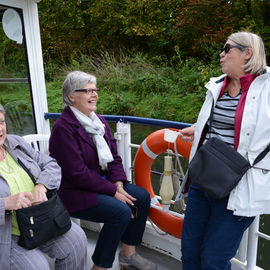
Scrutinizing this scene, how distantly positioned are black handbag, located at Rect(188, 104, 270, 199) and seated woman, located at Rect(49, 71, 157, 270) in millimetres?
532

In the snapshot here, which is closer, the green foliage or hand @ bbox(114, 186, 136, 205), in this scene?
hand @ bbox(114, 186, 136, 205)

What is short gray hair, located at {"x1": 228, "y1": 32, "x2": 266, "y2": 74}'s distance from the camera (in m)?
1.28

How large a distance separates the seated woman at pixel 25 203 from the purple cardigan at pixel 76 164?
11cm

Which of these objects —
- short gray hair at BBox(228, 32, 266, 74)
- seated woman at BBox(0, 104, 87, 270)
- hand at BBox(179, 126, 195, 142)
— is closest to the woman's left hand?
seated woman at BBox(0, 104, 87, 270)

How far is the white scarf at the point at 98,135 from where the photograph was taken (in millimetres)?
1770

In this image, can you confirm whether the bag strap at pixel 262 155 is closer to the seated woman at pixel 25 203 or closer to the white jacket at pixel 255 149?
the white jacket at pixel 255 149

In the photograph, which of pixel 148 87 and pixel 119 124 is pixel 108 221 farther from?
pixel 148 87

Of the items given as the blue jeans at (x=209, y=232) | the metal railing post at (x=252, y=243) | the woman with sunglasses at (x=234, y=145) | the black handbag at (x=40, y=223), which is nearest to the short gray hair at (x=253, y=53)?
the woman with sunglasses at (x=234, y=145)

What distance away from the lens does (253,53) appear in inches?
50.8

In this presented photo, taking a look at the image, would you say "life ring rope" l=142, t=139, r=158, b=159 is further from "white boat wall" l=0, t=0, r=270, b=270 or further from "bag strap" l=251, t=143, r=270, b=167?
"bag strap" l=251, t=143, r=270, b=167

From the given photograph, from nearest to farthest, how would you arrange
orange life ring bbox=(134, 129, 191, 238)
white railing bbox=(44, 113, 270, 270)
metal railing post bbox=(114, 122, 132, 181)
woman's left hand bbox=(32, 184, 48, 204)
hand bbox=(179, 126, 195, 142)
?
1. woman's left hand bbox=(32, 184, 48, 204)
2. hand bbox=(179, 126, 195, 142)
3. white railing bbox=(44, 113, 270, 270)
4. orange life ring bbox=(134, 129, 191, 238)
5. metal railing post bbox=(114, 122, 132, 181)

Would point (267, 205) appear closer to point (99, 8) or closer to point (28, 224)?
point (28, 224)

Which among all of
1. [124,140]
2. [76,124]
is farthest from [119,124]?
[76,124]

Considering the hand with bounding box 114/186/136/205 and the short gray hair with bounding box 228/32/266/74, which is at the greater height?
the short gray hair with bounding box 228/32/266/74
